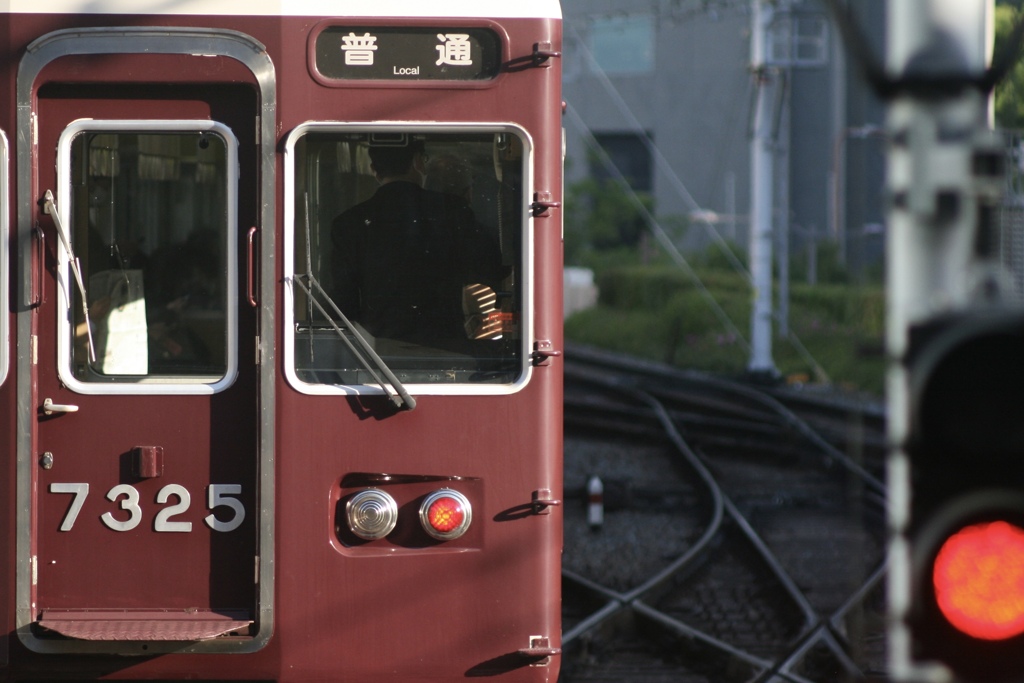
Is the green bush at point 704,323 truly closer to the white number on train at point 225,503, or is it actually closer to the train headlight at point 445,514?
the train headlight at point 445,514

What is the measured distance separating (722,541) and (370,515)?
17.1 ft

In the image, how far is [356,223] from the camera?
3.86m

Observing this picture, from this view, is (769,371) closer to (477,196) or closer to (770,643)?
(770,643)

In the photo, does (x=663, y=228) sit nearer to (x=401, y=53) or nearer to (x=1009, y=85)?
(x=1009, y=85)

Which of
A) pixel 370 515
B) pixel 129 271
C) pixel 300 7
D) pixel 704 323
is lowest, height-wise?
pixel 370 515

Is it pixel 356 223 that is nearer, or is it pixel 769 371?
pixel 356 223

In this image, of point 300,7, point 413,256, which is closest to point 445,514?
point 413,256

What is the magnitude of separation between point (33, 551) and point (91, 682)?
0.46 meters

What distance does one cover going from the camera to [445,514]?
12.4 ft

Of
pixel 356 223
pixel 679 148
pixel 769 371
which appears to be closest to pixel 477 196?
pixel 356 223

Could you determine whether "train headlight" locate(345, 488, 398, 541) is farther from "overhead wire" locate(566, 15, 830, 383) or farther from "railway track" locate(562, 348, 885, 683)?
"overhead wire" locate(566, 15, 830, 383)

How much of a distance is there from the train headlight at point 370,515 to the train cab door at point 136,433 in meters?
0.27

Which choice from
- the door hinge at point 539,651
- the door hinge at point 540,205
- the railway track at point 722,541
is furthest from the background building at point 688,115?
the door hinge at point 539,651

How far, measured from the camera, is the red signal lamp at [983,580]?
5.13 ft
